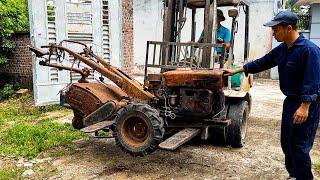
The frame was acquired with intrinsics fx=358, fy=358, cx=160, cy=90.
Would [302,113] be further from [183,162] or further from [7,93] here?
[7,93]

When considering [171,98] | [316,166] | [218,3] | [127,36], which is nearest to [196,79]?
[171,98]

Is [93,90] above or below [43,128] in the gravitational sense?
above

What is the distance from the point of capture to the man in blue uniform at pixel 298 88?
341cm

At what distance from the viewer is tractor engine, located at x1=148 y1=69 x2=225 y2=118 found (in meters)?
4.39

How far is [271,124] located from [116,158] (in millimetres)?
A: 3620

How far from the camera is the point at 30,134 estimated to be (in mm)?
5953

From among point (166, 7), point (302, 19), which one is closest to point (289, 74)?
point (166, 7)

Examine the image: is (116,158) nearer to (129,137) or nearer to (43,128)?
(129,137)

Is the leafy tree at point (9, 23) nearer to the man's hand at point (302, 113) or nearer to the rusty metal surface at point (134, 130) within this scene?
the rusty metal surface at point (134, 130)

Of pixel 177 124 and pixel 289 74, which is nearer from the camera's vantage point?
pixel 289 74

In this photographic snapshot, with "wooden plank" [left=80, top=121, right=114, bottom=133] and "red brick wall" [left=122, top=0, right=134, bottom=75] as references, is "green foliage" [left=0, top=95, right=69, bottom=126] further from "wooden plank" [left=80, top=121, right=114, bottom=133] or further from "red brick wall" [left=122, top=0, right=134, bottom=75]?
"wooden plank" [left=80, top=121, right=114, bottom=133]

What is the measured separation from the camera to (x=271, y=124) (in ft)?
23.6

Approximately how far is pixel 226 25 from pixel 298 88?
1211 cm

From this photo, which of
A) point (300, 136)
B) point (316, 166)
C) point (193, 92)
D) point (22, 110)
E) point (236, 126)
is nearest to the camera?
point (300, 136)
